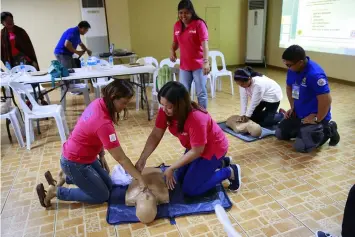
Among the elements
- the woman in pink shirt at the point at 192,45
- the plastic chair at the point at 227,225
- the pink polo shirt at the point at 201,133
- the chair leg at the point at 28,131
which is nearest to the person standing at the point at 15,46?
the chair leg at the point at 28,131

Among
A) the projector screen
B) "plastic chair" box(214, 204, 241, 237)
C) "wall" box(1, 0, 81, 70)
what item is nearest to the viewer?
"plastic chair" box(214, 204, 241, 237)

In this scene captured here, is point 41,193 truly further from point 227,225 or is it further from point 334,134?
point 334,134

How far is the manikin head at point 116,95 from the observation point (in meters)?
1.56

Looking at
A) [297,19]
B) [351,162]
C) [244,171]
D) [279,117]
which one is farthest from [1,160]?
[297,19]

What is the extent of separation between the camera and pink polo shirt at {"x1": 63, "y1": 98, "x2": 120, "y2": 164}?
1557 millimetres

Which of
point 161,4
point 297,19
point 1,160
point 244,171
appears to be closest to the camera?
point 244,171

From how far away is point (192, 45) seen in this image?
3.07m

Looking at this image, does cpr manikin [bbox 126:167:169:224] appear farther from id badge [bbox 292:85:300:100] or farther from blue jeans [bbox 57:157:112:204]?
id badge [bbox 292:85:300:100]

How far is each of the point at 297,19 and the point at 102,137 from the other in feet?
18.2

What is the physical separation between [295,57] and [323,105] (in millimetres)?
472

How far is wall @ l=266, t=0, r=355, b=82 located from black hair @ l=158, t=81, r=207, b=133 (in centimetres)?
437

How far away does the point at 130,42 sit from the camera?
5926mm

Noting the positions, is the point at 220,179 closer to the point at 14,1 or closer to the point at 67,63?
the point at 67,63

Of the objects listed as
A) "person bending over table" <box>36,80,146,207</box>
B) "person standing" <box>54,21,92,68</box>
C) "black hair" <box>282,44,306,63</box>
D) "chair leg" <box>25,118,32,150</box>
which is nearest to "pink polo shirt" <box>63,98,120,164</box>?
"person bending over table" <box>36,80,146,207</box>
